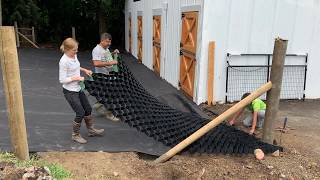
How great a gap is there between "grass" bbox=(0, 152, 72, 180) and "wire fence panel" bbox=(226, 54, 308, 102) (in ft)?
16.5

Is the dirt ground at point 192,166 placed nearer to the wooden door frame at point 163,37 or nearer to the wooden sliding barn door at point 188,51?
the wooden sliding barn door at point 188,51

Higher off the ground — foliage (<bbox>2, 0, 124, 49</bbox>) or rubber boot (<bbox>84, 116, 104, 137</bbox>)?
foliage (<bbox>2, 0, 124, 49</bbox>)

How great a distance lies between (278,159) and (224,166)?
2.86 feet

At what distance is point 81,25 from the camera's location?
28.9 meters

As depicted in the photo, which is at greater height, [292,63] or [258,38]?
[258,38]

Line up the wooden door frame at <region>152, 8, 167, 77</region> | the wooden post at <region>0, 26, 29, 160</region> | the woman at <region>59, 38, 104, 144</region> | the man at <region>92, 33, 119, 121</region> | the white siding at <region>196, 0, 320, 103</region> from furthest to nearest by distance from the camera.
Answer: the wooden door frame at <region>152, 8, 167, 77</region>
the white siding at <region>196, 0, 320, 103</region>
the man at <region>92, 33, 119, 121</region>
the woman at <region>59, 38, 104, 144</region>
the wooden post at <region>0, 26, 29, 160</region>

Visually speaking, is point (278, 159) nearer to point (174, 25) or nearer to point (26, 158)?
point (26, 158)

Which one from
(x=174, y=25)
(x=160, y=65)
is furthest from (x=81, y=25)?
(x=174, y=25)

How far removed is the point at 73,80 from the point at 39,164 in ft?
3.94

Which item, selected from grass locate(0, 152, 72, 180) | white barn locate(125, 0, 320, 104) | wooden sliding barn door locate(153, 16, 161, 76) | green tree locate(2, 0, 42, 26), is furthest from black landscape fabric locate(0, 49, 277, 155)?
green tree locate(2, 0, 42, 26)

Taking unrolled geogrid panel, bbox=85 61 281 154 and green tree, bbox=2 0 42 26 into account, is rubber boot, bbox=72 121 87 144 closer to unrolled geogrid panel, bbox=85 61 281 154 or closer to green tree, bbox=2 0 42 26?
unrolled geogrid panel, bbox=85 61 281 154

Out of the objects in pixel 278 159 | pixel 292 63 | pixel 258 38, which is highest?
pixel 258 38

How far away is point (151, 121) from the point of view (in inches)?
225

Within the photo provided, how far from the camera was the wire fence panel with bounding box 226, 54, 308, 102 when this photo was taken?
29.2ft
